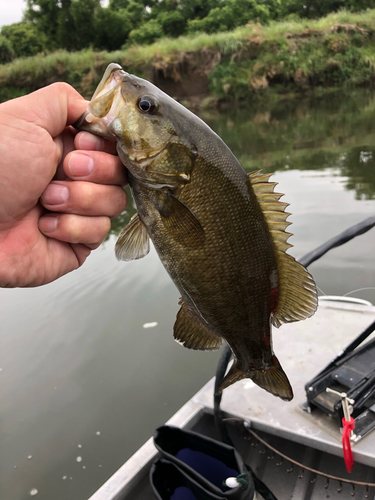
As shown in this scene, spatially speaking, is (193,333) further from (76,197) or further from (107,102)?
(107,102)

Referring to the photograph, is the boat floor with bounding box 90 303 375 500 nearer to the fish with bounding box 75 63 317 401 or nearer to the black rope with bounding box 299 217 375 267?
the black rope with bounding box 299 217 375 267

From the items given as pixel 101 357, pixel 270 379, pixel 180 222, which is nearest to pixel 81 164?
pixel 180 222

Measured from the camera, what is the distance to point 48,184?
4.87 ft

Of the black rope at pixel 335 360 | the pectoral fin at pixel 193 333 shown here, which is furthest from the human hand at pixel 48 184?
the black rope at pixel 335 360

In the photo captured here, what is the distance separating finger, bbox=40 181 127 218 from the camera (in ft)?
4.81

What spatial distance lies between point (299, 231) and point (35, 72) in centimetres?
2713

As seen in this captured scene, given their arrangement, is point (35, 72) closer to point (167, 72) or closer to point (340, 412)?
point (167, 72)

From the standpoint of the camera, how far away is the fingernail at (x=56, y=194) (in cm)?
147

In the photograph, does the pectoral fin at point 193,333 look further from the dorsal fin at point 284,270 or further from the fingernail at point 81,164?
the fingernail at point 81,164

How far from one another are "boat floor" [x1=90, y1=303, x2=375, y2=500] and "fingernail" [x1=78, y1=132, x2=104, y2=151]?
6.26ft

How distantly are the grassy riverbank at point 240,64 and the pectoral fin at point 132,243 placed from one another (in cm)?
2743

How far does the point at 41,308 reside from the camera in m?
5.70

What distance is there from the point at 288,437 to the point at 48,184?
1.99m

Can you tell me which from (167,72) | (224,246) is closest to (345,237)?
(224,246)
